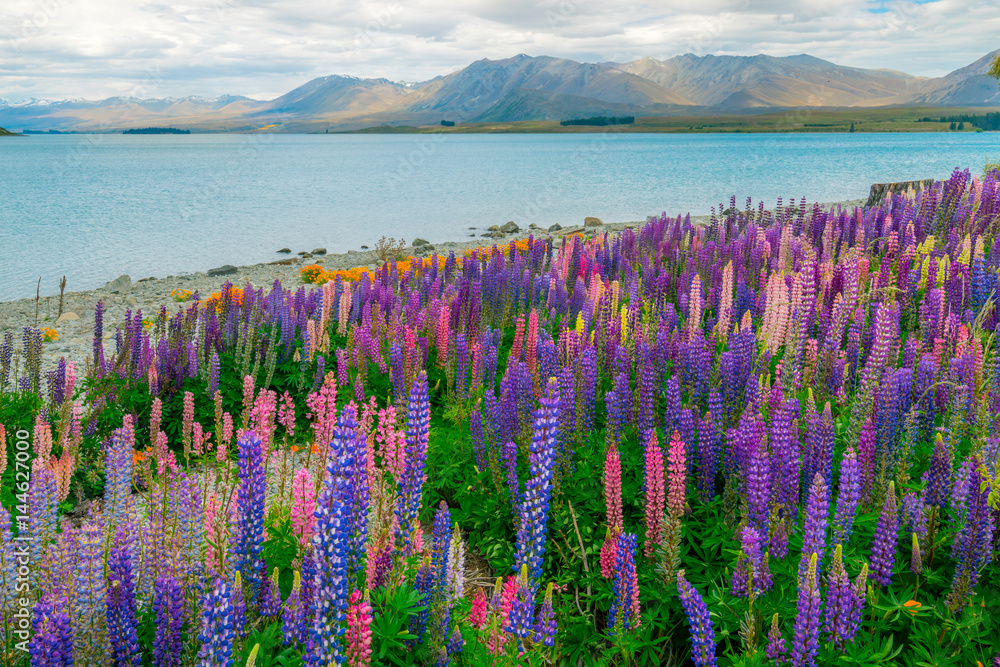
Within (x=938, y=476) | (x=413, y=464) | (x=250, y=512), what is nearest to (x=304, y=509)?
(x=250, y=512)

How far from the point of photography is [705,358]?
5805mm

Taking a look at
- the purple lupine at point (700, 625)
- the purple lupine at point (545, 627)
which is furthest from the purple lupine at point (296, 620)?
the purple lupine at point (700, 625)

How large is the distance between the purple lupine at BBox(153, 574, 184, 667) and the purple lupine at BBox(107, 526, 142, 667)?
0.11m

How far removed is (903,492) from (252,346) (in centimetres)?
723

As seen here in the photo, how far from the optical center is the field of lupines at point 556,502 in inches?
120

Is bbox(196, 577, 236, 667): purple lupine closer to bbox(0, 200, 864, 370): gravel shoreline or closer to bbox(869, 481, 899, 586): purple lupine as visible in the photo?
bbox(869, 481, 899, 586): purple lupine

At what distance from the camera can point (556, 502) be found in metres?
4.78

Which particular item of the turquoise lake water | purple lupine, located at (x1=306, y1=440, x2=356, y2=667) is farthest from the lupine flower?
the turquoise lake water

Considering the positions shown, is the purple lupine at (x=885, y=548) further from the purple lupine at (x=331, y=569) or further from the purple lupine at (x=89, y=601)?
the purple lupine at (x=89, y=601)

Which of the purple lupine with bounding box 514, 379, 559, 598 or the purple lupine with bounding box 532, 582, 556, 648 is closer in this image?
the purple lupine with bounding box 532, 582, 556, 648

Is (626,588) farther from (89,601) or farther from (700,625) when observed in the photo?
(89,601)

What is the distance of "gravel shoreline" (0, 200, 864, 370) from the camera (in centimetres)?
1401

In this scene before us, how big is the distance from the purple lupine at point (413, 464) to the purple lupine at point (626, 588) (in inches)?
44.0

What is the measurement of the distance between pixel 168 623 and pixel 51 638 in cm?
45
